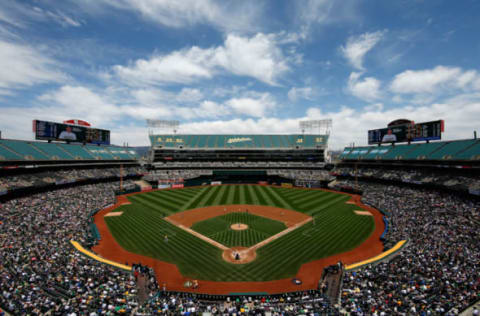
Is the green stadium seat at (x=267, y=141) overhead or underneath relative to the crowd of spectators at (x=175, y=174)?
overhead

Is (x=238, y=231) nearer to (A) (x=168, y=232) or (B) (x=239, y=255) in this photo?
(B) (x=239, y=255)

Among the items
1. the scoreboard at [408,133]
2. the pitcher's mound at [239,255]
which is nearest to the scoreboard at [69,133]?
the pitcher's mound at [239,255]

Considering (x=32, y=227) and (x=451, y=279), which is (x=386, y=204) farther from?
(x=32, y=227)

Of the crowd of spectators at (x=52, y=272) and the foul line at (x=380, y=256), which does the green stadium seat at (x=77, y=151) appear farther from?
the foul line at (x=380, y=256)

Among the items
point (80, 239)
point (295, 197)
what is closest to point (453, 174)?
point (295, 197)

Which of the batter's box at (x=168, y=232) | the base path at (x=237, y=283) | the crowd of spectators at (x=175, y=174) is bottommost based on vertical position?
the base path at (x=237, y=283)

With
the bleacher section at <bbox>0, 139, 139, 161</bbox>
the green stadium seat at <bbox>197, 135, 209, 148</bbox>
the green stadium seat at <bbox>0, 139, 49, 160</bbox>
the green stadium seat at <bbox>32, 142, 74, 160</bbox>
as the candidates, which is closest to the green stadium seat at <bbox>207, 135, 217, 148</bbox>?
the green stadium seat at <bbox>197, 135, 209, 148</bbox>
